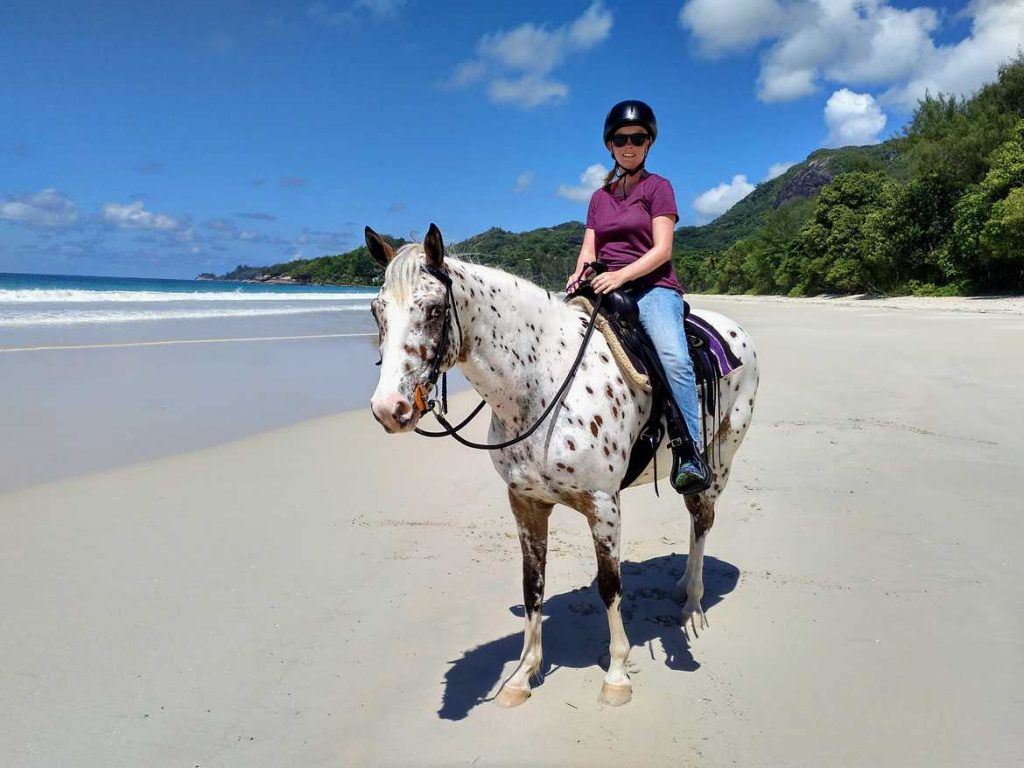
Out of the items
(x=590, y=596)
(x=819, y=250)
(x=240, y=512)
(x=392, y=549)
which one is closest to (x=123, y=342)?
(x=240, y=512)

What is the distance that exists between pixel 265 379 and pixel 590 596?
29.3 feet

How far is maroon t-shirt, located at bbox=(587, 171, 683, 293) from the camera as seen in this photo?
317 centimetres

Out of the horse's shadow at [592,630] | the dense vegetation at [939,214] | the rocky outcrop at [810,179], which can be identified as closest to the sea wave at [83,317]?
the horse's shadow at [592,630]

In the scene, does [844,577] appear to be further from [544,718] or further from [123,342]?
[123,342]

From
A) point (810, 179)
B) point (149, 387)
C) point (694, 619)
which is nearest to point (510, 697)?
point (694, 619)

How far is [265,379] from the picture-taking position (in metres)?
11.2

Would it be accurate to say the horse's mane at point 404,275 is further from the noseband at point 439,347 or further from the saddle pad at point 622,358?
the saddle pad at point 622,358

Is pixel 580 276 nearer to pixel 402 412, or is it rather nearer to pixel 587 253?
pixel 587 253

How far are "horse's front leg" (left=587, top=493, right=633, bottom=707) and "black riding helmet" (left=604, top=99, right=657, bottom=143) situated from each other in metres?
1.93

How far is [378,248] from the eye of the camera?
2.56 metres

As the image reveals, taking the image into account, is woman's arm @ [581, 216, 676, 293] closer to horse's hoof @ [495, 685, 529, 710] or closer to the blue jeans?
the blue jeans

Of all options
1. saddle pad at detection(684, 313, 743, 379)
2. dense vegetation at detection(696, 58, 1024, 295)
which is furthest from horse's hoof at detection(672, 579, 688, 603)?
dense vegetation at detection(696, 58, 1024, 295)

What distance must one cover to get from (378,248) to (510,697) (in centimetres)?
220

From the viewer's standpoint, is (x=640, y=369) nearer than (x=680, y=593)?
Yes
